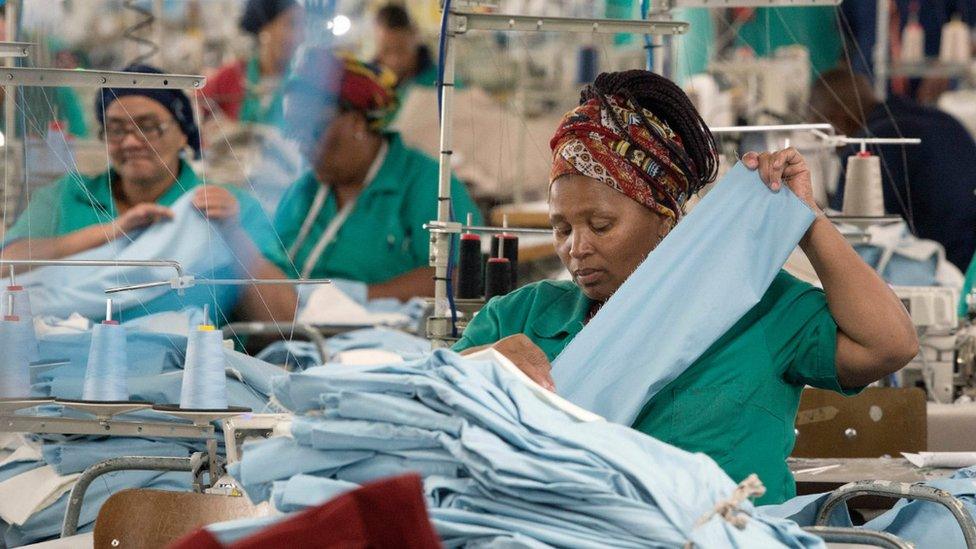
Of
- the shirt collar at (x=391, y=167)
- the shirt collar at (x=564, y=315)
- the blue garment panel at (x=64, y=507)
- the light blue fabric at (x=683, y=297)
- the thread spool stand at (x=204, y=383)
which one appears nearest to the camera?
the light blue fabric at (x=683, y=297)

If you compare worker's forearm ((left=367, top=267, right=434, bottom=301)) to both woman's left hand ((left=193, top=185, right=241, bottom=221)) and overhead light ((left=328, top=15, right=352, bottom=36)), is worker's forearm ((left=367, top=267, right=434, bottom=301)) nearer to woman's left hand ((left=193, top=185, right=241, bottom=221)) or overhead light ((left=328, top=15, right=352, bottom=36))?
overhead light ((left=328, top=15, right=352, bottom=36))

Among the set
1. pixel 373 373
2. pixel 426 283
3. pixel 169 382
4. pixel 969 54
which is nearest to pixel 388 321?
pixel 426 283

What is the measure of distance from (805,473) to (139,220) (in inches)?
59.1

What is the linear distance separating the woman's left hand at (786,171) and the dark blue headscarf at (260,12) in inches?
143

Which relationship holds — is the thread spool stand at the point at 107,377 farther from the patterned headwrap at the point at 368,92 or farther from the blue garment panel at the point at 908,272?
the patterned headwrap at the point at 368,92

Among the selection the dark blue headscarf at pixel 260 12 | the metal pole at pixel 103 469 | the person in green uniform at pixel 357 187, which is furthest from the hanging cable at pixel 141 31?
the metal pole at pixel 103 469

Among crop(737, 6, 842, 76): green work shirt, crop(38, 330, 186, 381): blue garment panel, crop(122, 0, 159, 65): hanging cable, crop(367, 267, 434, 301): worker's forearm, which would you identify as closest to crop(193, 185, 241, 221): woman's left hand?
crop(38, 330, 186, 381): blue garment panel

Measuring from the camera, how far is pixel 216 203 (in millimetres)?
3191

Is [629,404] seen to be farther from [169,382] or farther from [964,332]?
[964,332]

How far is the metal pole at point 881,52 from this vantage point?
7.82m

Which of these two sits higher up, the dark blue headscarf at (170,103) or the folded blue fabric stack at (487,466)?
the dark blue headscarf at (170,103)

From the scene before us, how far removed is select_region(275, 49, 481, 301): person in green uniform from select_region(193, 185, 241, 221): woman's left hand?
2320 millimetres

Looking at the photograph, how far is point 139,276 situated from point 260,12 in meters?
3.11

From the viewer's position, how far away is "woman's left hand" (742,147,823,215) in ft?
6.73
